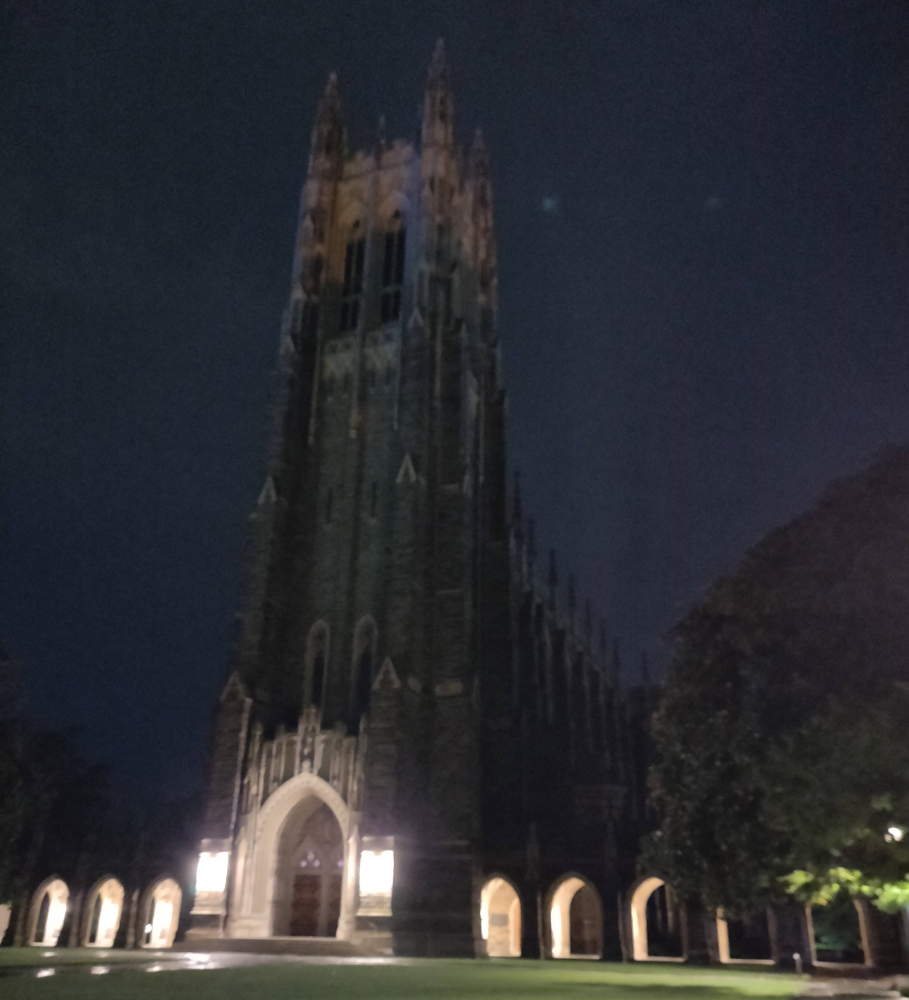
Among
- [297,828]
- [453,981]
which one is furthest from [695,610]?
[297,828]

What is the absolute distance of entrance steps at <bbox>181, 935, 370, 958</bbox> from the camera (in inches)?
1080

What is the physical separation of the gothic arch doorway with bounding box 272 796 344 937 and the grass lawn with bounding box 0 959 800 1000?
11917mm

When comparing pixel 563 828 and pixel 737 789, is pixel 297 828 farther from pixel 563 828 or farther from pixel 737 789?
pixel 737 789

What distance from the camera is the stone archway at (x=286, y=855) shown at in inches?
1212

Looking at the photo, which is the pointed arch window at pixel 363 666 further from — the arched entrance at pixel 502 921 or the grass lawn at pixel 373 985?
the grass lawn at pixel 373 985

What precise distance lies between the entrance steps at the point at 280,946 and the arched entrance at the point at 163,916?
8551 mm

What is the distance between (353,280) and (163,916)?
31990 millimetres

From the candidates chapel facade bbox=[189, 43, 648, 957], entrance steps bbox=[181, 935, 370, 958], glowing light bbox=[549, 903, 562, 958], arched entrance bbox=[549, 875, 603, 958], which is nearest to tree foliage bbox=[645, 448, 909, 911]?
entrance steps bbox=[181, 935, 370, 958]

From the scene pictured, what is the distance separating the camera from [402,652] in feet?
107

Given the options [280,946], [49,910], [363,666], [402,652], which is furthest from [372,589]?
[49,910]

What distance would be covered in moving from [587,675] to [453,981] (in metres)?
34.4

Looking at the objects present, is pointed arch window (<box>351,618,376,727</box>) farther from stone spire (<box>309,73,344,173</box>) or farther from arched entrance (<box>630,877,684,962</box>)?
stone spire (<box>309,73,344,173</box>)

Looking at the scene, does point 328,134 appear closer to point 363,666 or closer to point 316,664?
point 316,664

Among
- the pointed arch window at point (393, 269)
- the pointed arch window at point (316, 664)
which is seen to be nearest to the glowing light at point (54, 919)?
the pointed arch window at point (316, 664)
